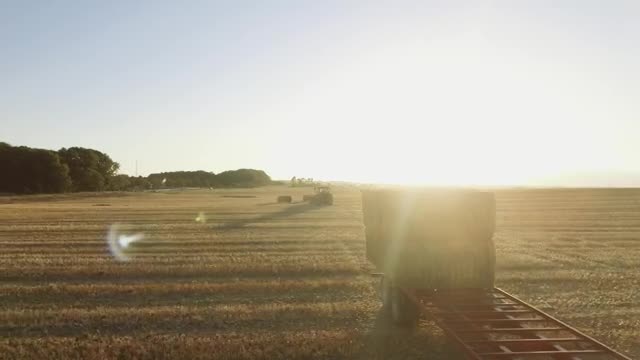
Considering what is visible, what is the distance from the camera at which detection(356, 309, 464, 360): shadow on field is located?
10452 millimetres

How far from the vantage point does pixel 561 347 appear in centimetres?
877

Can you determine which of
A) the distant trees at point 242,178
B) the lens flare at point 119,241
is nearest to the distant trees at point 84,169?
the distant trees at point 242,178

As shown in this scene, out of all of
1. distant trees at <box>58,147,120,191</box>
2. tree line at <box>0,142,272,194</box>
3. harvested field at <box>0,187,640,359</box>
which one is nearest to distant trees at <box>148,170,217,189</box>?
tree line at <box>0,142,272,194</box>

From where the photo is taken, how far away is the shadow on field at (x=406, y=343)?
1045 centimetres

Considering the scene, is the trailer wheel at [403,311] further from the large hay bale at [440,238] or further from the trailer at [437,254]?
the large hay bale at [440,238]

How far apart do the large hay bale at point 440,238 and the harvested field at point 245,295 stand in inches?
48.3

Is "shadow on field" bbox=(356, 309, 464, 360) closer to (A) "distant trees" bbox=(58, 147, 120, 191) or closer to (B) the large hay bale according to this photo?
(B) the large hay bale

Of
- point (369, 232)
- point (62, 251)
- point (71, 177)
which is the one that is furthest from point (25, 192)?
point (369, 232)

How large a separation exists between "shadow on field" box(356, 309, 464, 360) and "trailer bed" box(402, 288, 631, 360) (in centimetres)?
78

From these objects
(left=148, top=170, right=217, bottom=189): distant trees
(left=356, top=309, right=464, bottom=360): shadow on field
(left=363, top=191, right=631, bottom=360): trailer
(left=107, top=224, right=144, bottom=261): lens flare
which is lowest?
(left=356, top=309, right=464, bottom=360): shadow on field

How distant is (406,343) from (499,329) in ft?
7.93

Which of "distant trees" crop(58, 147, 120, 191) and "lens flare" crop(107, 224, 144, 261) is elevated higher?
"distant trees" crop(58, 147, 120, 191)

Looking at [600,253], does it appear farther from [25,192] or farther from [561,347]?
[25,192]

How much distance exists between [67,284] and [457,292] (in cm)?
1104
